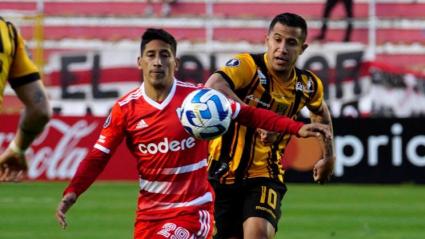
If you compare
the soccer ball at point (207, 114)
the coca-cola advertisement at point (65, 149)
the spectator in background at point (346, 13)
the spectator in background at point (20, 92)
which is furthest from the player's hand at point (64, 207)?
the spectator in background at point (346, 13)

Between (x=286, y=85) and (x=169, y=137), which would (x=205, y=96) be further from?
(x=286, y=85)

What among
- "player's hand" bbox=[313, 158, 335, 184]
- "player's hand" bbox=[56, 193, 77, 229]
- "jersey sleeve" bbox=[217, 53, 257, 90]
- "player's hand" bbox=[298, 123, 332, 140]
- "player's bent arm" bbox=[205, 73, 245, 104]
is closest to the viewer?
"player's hand" bbox=[298, 123, 332, 140]

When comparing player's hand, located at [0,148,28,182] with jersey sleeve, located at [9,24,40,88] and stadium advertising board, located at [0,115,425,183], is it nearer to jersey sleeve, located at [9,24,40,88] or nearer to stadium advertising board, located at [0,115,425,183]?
jersey sleeve, located at [9,24,40,88]

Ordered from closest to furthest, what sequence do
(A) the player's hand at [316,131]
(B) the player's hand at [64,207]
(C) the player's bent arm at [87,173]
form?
(A) the player's hand at [316,131] → (B) the player's hand at [64,207] → (C) the player's bent arm at [87,173]

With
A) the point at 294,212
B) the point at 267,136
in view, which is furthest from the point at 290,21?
the point at 294,212

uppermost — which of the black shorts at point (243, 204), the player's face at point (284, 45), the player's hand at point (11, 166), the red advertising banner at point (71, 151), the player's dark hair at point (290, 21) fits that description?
the player's dark hair at point (290, 21)

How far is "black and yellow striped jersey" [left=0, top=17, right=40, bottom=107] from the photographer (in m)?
6.11

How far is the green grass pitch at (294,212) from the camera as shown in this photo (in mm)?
13758

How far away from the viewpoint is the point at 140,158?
8.07m

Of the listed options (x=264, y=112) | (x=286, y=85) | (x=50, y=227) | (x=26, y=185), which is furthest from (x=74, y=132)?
(x=264, y=112)

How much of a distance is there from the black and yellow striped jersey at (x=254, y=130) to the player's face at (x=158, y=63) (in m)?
0.88

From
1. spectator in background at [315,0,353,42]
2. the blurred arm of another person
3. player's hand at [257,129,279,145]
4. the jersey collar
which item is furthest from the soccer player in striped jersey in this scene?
spectator in background at [315,0,353,42]

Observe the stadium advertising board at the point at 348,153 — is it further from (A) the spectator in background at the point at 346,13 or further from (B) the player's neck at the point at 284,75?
(B) the player's neck at the point at 284,75

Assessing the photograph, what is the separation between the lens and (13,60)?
6219 mm
